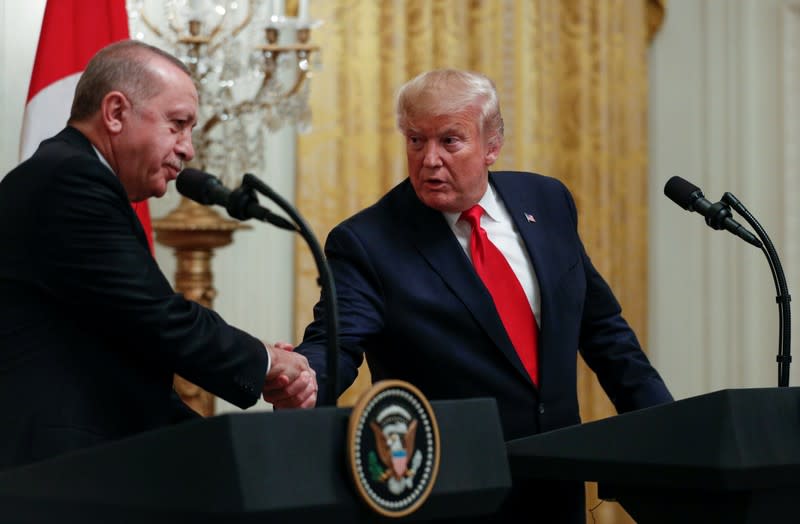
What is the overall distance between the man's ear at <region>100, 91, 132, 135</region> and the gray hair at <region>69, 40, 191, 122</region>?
13mm

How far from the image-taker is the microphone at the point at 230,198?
2164 mm

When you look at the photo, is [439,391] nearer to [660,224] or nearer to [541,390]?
[541,390]

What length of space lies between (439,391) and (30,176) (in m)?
1.15

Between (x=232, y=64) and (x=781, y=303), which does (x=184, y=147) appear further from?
(x=232, y=64)

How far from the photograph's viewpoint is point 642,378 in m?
3.20

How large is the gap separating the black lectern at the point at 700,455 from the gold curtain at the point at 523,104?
3.00 metres

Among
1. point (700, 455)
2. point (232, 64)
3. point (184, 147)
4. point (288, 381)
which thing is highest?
point (232, 64)

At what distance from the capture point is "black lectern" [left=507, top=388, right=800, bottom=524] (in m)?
2.23

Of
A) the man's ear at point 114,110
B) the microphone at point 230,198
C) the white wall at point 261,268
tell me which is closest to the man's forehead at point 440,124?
the man's ear at point 114,110

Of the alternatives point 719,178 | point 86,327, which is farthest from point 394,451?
point 719,178

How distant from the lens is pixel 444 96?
10.2 feet

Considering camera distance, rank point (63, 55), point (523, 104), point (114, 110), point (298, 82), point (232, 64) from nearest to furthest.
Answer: point (114, 110)
point (63, 55)
point (232, 64)
point (298, 82)
point (523, 104)

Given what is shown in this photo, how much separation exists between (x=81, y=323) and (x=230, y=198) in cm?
36

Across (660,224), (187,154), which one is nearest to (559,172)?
(660,224)
